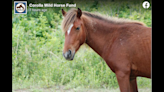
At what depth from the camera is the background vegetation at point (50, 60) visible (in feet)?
18.7

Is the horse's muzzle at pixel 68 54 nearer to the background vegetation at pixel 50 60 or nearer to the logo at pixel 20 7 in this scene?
the logo at pixel 20 7

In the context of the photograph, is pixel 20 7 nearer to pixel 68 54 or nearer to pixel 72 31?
pixel 72 31

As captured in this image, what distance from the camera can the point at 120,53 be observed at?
11.9ft

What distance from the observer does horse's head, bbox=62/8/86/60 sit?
11.6 feet

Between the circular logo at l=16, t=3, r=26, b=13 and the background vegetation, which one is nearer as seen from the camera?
the circular logo at l=16, t=3, r=26, b=13

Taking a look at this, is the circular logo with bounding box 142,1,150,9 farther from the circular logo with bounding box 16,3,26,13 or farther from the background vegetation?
the circular logo with bounding box 16,3,26,13

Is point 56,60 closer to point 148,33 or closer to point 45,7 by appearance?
point 45,7

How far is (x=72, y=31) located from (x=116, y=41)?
96 centimetres

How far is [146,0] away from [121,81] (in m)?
1.91

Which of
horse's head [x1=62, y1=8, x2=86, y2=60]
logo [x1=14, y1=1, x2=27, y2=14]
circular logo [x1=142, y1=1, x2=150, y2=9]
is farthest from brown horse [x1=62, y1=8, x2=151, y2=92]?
logo [x1=14, y1=1, x2=27, y2=14]

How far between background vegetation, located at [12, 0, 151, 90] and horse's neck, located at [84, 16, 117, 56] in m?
1.51

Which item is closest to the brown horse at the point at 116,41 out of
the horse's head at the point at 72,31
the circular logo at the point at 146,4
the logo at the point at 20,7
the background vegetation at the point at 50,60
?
the horse's head at the point at 72,31

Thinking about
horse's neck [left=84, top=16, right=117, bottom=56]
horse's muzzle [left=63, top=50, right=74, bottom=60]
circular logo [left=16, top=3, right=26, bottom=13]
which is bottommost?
horse's muzzle [left=63, top=50, right=74, bottom=60]

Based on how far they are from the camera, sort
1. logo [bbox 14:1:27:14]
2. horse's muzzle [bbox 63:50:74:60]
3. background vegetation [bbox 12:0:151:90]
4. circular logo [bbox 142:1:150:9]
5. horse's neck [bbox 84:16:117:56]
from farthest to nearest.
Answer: background vegetation [bbox 12:0:151:90] < logo [bbox 14:1:27:14] < circular logo [bbox 142:1:150:9] < horse's neck [bbox 84:16:117:56] < horse's muzzle [bbox 63:50:74:60]
